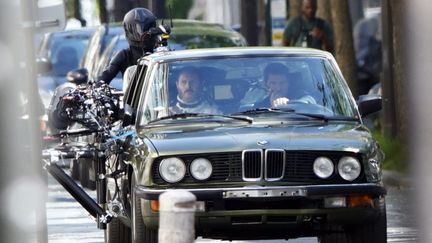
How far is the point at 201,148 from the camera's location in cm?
969

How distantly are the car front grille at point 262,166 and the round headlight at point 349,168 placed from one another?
0.18 feet

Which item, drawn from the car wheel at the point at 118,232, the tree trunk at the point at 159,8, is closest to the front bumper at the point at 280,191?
the car wheel at the point at 118,232

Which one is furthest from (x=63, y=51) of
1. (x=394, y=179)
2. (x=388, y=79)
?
(x=394, y=179)

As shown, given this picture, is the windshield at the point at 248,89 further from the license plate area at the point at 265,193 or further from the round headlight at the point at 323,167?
the license plate area at the point at 265,193

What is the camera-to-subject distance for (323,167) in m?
9.71

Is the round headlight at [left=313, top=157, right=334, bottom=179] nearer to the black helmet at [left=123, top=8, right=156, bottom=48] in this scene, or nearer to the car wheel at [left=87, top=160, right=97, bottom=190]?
the car wheel at [left=87, top=160, right=97, bottom=190]

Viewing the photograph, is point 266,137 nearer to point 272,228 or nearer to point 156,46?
point 272,228

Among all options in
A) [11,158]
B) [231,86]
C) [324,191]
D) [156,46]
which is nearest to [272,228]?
[324,191]

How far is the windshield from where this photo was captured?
Result: 10.7m

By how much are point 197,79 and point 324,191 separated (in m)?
1.69

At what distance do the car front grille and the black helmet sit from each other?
12.3 feet

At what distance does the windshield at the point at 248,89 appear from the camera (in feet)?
35.2

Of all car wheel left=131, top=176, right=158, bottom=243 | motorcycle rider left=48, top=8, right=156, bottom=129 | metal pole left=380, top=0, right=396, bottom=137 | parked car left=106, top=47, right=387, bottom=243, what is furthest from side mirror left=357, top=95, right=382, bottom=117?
metal pole left=380, top=0, right=396, bottom=137

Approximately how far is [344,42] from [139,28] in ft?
34.8
